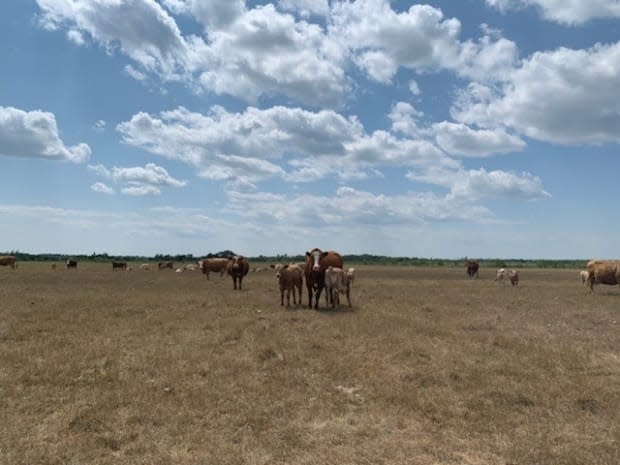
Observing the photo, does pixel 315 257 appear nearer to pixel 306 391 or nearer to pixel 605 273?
pixel 306 391

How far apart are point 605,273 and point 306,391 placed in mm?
25856

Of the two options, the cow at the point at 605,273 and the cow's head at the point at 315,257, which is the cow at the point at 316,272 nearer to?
the cow's head at the point at 315,257

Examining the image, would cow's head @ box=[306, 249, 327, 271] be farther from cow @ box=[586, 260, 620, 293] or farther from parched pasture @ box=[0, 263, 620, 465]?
cow @ box=[586, 260, 620, 293]

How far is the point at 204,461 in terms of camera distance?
5738 mm

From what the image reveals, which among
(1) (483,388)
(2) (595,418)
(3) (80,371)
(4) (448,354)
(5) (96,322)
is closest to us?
(2) (595,418)

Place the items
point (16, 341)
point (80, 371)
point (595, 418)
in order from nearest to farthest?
1. point (595, 418)
2. point (80, 371)
3. point (16, 341)

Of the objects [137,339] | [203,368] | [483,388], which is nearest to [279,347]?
[203,368]

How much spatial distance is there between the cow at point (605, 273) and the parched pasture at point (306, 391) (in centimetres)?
1381

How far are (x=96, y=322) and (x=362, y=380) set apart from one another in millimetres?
9391

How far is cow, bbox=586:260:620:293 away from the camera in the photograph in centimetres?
2775

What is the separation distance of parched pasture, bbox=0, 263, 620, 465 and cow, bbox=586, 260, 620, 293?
45.3 ft

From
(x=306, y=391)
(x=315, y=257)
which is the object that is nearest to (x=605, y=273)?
(x=315, y=257)

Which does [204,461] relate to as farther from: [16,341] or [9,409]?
[16,341]

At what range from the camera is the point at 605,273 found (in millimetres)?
28078
